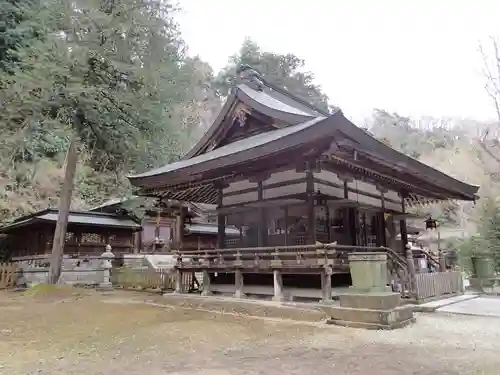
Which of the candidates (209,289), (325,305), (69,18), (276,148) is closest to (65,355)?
(325,305)

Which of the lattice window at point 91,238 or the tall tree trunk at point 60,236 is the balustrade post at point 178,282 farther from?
the lattice window at point 91,238

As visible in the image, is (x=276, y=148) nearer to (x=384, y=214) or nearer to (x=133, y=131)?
(x=384, y=214)

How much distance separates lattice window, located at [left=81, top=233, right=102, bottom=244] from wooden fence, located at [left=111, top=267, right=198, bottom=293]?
19.4 feet

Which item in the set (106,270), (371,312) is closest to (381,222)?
(371,312)

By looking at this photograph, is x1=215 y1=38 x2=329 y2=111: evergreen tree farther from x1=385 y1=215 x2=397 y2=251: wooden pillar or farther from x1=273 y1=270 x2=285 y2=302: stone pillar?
x1=273 y1=270 x2=285 y2=302: stone pillar

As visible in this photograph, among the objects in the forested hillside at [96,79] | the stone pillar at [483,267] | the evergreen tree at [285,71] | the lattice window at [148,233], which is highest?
the evergreen tree at [285,71]

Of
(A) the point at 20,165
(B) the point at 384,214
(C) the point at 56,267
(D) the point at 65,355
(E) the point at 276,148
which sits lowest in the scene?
(D) the point at 65,355

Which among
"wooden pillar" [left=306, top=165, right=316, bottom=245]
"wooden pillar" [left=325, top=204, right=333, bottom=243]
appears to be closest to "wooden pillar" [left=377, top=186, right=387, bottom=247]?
"wooden pillar" [left=325, top=204, right=333, bottom=243]

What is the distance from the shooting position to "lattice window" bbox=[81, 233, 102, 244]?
24.5m

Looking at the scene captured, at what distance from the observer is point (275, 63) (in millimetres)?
49531

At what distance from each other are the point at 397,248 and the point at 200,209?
54.7 ft

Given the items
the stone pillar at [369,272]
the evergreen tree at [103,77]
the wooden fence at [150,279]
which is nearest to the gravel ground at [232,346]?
the stone pillar at [369,272]

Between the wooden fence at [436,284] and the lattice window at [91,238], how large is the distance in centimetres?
2031

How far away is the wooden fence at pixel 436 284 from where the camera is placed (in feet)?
36.0
